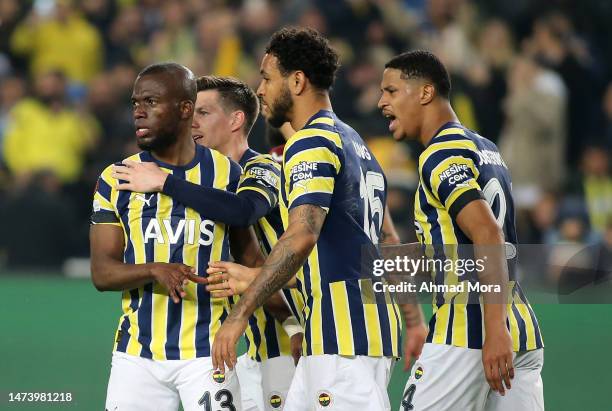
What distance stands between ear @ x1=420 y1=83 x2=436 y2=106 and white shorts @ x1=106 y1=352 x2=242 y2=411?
140 centimetres

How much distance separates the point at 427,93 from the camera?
441 centimetres

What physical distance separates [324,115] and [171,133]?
2.15 feet

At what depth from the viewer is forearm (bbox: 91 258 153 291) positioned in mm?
4051

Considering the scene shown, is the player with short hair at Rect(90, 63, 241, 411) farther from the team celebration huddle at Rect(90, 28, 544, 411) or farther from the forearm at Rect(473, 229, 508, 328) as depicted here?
the forearm at Rect(473, 229, 508, 328)

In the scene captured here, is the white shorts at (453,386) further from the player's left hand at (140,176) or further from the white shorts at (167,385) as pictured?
the player's left hand at (140,176)

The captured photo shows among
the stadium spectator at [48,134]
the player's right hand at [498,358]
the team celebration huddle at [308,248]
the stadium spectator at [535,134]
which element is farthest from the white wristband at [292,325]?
the stadium spectator at [48,134]

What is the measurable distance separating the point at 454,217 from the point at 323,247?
1.71 feet

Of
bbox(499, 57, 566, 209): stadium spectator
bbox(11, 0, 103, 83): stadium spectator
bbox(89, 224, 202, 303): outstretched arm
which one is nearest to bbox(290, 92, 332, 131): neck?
bbox(89, 224, 202, 303): outstretched arm

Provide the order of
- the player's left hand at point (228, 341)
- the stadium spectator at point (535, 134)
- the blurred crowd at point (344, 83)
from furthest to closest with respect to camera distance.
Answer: the stadium spectator at point (535, 134) < the blurred crowd at point (344, 83) < the player's left hand at point (228, 341)

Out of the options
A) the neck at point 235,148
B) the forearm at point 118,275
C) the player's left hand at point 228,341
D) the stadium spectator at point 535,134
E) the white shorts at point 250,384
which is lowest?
the player's left hand at point 228,341

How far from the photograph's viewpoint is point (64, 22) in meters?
13.4

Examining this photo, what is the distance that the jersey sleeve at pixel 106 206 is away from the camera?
13.9ft

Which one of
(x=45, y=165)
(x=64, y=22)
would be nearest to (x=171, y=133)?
(x=45, y=165)

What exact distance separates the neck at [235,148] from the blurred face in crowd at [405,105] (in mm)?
1013
